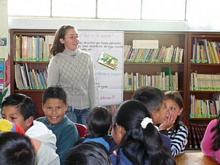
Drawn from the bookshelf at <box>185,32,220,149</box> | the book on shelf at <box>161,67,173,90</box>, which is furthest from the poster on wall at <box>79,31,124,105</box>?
the bookshelf at <box>185,32,220,149</box>

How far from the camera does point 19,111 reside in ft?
7.38

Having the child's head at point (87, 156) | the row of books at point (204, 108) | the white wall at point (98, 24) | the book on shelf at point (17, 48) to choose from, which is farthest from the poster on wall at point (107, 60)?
the child's head at point (87, 156)

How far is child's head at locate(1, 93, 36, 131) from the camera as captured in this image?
222 cm

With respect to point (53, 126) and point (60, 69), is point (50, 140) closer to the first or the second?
point (53, 126)

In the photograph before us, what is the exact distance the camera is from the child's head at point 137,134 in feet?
5.44

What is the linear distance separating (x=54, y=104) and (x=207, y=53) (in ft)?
9.29

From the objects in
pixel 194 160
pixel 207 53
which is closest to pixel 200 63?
pixel 207 53

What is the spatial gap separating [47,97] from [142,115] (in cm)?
120

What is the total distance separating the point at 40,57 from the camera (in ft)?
15.8

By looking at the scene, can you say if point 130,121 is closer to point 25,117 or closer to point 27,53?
point 25,117

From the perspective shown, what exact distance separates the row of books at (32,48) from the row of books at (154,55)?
1.03m

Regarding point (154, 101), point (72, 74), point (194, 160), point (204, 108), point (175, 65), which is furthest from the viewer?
point (175, 65)

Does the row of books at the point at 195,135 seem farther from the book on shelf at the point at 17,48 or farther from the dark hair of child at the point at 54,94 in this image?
the dark hair of child at the point at 54,94

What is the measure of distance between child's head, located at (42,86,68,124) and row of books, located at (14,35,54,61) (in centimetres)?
213
